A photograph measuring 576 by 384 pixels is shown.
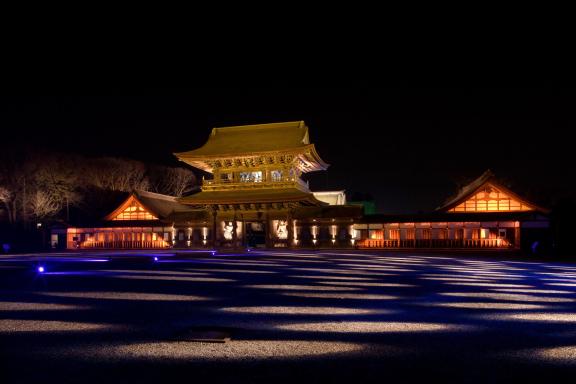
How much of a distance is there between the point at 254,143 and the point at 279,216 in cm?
765

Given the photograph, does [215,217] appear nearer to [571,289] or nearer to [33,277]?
[33,277]

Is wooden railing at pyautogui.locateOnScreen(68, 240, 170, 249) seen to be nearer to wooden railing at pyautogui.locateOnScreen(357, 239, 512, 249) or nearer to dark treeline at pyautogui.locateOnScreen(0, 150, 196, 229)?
dark treeline at pyautogui.locateOnScreen(0, 150, 196, 229)

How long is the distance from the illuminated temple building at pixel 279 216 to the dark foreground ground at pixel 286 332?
2406 centimetres

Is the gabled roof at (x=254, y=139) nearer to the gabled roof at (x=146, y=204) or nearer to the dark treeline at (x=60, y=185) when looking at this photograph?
the gabled roof at (x=146, y=204)

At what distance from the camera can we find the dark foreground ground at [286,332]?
5770mm

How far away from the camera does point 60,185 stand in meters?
53.0

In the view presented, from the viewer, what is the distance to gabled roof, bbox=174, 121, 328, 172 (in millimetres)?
41125

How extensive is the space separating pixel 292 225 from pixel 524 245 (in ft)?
61.8

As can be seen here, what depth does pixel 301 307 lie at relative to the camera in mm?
10445

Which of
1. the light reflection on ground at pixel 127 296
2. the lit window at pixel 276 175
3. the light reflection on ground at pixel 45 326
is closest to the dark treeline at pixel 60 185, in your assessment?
the lit window at pixel 276 175

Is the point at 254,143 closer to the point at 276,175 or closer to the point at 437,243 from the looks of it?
the point at 276,175

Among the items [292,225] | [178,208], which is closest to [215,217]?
[292,225]

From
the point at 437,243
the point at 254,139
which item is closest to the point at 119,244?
the point at 254,139

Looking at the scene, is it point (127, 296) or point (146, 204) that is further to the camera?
point (146, 204)
